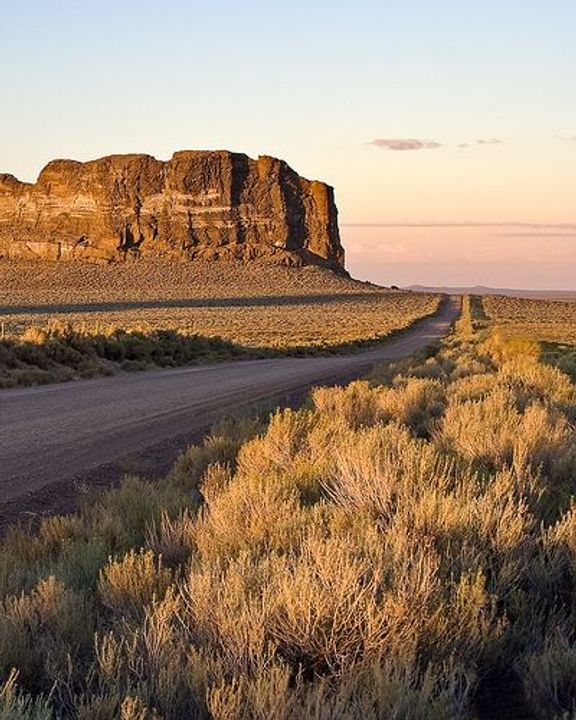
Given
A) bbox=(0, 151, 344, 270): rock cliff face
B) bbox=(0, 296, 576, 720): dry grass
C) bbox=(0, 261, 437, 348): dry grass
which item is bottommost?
bbox=(0, 261, 437, 348): dry grass

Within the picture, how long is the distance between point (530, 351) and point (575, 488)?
20.6m

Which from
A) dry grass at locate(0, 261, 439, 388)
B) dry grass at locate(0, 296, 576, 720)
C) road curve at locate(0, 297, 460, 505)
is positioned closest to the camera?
dry grass at locate(0, 296, 576, 720)

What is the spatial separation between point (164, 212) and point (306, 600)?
508 ft

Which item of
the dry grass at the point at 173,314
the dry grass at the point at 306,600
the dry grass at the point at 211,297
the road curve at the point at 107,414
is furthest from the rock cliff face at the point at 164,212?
the dry grass at the point at 306,600

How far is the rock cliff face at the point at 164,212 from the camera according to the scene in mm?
152625

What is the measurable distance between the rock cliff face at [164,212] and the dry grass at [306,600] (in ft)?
467

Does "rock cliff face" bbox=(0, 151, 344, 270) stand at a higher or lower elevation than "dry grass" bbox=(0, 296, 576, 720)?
higher

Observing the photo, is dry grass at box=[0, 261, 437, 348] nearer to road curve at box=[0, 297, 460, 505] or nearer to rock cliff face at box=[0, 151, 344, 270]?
rock cliff face at box=[0, 151, 344, 270]

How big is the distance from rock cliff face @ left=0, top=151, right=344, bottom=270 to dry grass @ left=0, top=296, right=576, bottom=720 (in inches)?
5602

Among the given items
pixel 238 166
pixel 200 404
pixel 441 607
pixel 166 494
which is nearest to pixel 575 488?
pixel 166 494

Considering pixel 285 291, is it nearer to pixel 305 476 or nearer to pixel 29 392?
pixel 29 392

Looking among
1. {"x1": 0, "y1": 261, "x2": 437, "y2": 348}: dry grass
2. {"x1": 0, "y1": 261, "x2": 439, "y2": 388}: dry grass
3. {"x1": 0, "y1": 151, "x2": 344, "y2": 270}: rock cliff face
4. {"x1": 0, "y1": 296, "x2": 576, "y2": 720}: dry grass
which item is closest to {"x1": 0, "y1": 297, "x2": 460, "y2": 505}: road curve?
{"x1": 0, "y1": 261, "x2": 439, "y2": 388}: dry grass

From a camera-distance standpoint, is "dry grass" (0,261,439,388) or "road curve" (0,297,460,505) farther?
"dry grass" (0,261,439,388)

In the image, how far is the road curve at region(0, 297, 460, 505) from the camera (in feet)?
34.5
